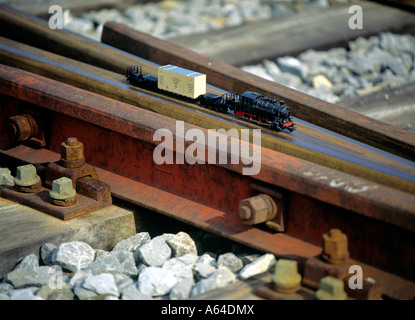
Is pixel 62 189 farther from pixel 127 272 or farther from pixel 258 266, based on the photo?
pixel 258 266

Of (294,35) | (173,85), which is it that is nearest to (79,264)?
(173,85)

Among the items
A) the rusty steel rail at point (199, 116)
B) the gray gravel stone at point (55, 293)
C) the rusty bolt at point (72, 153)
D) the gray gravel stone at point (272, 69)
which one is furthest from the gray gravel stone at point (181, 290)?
the gray gravel stone at point (272, 69)

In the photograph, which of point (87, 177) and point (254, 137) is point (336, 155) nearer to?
point (254, 137)

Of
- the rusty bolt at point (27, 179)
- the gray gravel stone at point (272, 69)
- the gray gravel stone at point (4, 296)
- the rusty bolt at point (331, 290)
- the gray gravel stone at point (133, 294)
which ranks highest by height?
the rusty bolt at point (331, 290)

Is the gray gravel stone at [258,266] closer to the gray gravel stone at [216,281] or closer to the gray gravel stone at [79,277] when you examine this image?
the gray gravel stone at [216,281]

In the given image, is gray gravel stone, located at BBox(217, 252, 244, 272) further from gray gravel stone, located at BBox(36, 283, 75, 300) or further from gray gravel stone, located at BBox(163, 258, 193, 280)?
gray gravel stone, located at BBox(36, 283, 75, 300)

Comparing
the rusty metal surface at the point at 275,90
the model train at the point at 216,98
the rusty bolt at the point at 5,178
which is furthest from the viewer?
the rusty bolt at the point at 5,178
